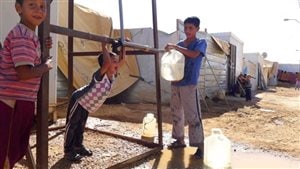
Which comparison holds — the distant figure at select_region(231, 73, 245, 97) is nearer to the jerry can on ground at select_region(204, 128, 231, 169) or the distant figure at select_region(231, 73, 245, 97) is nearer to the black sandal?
the black sandal

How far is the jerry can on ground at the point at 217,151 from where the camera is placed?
385 centimetres

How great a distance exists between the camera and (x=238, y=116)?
9.14 m

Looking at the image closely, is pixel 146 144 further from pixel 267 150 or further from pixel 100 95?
pixel 267 150

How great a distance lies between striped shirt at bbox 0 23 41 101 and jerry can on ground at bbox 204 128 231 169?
240 cm

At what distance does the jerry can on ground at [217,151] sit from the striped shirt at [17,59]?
240 centimetres

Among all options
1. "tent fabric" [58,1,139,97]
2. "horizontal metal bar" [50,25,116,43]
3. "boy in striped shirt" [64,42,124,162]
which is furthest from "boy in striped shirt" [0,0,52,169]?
"tent fabric" [58,1,139,97]

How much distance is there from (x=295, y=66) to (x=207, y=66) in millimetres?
32174

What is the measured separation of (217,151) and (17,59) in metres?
2.66

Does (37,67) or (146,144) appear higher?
(37,67)

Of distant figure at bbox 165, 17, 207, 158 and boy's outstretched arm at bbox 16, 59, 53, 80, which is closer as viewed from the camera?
boy's outstretched arm at bbox 16, 59, 53, 80

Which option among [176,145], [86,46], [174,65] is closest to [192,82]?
[174,65]

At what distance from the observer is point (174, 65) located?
4234 mm

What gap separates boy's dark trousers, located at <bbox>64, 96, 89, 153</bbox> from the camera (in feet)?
11.6

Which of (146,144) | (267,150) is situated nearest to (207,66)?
(267,150)
